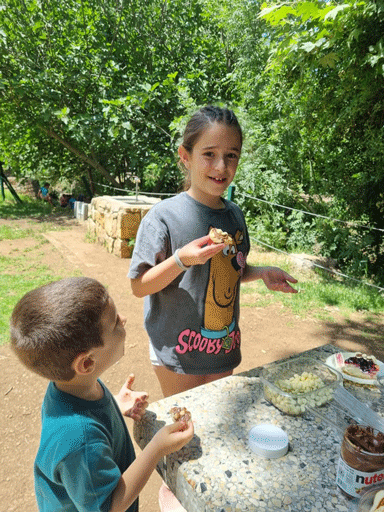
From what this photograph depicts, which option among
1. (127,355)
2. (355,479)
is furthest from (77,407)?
(127,355)

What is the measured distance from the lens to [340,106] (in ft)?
17.3

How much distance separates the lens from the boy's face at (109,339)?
0.99 meters

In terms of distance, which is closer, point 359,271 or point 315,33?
point 315,33

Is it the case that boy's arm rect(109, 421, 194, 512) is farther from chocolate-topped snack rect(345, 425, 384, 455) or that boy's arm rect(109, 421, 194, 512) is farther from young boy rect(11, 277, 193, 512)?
chocolate-topped snack rect(345, 425, 384, 455)

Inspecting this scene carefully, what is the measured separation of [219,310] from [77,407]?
0.69 m

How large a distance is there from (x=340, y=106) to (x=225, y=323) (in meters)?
4.79

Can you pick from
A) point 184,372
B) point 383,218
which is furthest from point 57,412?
point 383,218

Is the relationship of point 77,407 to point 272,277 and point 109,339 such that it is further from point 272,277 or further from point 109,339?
point 272,277

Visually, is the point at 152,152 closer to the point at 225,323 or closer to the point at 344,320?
the point at 344,320

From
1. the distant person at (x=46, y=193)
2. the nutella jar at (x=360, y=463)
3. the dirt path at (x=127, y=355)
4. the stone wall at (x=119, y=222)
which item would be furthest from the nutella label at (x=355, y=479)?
the distant person at (x=46, y=193)

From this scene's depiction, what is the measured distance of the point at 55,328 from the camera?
0.90 m

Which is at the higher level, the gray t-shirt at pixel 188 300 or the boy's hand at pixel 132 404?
the gray t-shirt at pixel 188 300

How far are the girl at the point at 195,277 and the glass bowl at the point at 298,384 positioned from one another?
0.30 metres

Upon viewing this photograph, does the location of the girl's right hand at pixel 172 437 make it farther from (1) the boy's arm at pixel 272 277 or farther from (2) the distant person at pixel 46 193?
(2) the distant person at pixel 46 193
